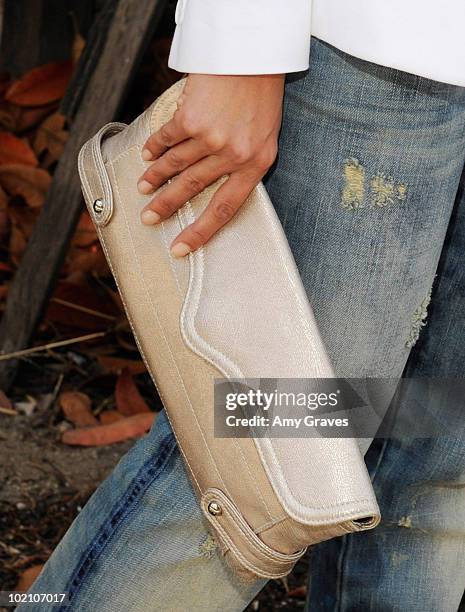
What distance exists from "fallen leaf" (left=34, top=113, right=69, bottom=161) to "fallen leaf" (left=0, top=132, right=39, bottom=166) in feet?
0.11

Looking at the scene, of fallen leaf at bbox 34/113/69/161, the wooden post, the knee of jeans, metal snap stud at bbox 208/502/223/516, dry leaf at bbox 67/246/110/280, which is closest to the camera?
metal snap stud at bbox 208/502/223/516

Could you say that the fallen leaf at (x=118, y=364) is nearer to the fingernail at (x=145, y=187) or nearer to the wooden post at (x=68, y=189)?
the wooden post at (x=68, y=189)

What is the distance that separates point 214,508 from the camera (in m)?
0.84

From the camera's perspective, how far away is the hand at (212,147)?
0.76 m

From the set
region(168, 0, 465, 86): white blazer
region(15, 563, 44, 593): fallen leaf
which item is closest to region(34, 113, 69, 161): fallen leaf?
region(15, 563, 44, 593): fallen leaf

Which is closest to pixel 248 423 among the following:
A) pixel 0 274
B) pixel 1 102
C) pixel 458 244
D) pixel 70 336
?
pixel 458 244

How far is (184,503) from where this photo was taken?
2.99ft

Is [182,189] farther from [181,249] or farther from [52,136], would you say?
[52,136]

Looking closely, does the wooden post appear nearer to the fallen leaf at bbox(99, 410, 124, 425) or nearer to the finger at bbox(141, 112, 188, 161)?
the fallen leaf at bbox(99, 410, 124, 425)

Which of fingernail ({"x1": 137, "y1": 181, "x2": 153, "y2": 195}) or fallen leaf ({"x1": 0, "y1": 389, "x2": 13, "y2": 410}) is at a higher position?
fingernail ({"x1": 137, "y1": 181, "x2": 153, "y2": 195})

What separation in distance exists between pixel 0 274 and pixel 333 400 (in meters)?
1.40

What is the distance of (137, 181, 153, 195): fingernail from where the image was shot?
85cm

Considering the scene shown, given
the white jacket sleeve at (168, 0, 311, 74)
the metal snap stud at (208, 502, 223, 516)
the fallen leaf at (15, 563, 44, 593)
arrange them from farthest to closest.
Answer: the fallen leaf at (15, 563, 44, 593) → the metal snap stud at (208, 502, 223, 516) → the white jacket sleeve at (168, 0, 311, 74)

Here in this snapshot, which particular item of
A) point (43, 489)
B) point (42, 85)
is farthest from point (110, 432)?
point (42, 85)
